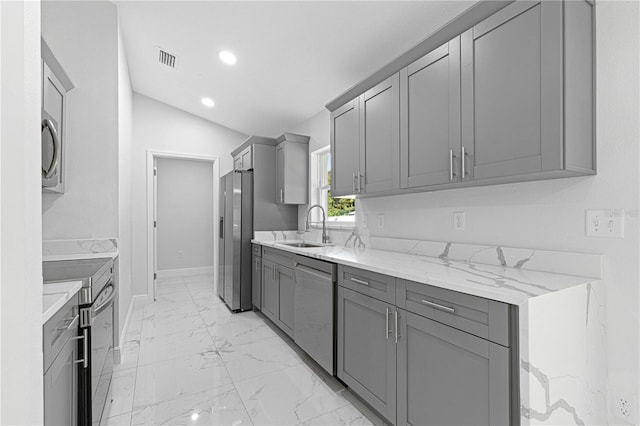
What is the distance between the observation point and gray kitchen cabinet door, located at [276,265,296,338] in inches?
113

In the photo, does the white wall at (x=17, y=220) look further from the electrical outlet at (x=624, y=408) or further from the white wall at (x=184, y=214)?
the white wall at (x=184, y=214)

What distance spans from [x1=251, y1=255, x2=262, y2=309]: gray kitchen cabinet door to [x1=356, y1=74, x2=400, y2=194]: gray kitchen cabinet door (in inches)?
68.4

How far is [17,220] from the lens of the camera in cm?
59

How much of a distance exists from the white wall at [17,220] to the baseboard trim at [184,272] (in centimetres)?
585

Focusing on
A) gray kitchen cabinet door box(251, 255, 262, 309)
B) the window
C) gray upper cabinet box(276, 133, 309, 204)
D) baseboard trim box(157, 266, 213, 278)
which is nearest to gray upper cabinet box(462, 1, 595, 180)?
the window

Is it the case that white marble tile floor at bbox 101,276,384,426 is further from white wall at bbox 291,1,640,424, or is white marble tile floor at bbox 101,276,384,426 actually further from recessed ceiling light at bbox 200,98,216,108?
recessed ceiling light at bbox 200,98,216,108

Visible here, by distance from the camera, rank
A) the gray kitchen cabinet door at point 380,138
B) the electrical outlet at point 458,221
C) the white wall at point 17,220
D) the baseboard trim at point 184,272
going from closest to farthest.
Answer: the white wall at point 17,220 < the electrical outlet at point 458,221 < the gray kitchen cabinet door at point 380,138 < the baseboard trim at point 184,272

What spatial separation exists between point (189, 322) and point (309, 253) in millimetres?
1981

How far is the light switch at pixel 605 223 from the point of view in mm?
1386

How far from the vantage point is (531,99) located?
140cm

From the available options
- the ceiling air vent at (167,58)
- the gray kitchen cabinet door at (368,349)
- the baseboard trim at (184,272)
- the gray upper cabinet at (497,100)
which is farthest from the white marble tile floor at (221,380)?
the ceiling air vent at (167,58)

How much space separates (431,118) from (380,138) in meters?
0.49

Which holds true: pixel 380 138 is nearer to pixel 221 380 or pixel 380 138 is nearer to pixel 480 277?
pixel 480 277

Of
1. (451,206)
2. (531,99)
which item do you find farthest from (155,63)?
(531,99)
